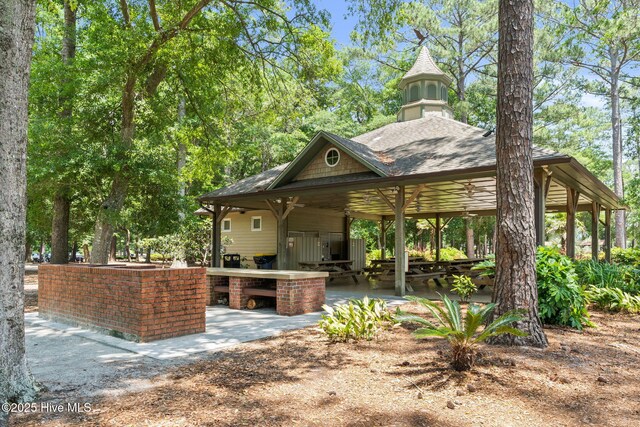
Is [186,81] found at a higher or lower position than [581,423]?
higher

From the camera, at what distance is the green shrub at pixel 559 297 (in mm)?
7133

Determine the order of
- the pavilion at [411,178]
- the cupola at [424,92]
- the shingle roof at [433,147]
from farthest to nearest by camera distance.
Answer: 1. the cupola at [424,92]
2. the shingle roof at [433,147]
3. the pavilion at [411,178]

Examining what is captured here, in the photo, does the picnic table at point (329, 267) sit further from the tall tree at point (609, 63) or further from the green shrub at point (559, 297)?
the tall tree at point (609, 63)

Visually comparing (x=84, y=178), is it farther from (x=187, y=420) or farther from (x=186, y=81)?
(x=187, y=420)

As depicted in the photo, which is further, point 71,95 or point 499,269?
point 71,95

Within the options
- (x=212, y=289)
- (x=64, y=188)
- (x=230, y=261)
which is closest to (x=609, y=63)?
(x=230, y=261)

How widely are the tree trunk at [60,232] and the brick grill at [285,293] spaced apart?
5864 mm

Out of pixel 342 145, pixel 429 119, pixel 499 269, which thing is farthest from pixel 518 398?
pixel 429 119

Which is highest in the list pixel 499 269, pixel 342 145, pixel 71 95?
pixel 71 95

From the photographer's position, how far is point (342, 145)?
41.1 feet

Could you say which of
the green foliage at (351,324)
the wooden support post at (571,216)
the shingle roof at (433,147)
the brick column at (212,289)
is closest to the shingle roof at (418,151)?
the shingle roof at (433,147)

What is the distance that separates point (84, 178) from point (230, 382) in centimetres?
1015

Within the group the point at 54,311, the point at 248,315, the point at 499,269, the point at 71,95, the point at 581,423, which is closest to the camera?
the point at 581,423

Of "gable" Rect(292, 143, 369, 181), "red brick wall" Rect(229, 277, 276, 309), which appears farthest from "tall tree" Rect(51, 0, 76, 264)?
"gable" Rect(292, 143, 369, 181)
